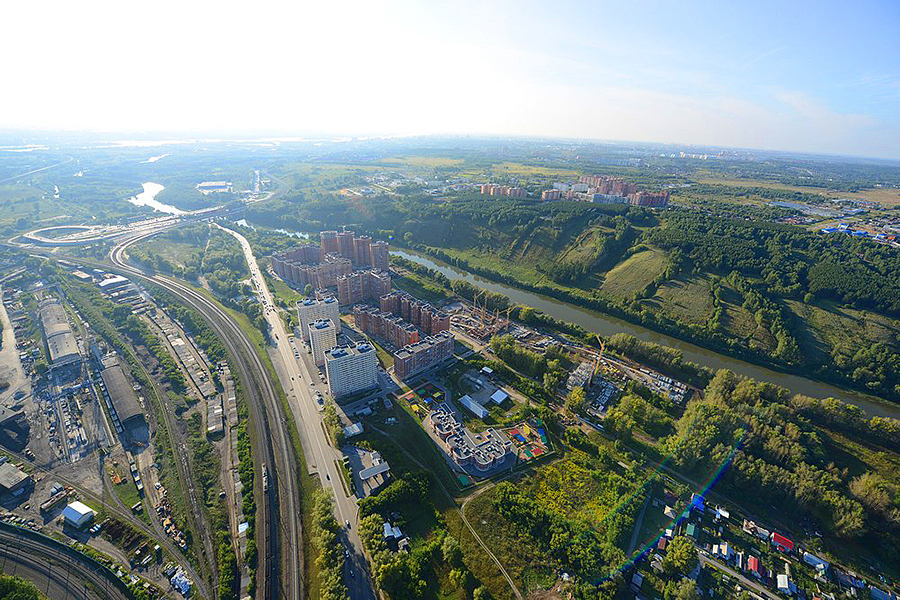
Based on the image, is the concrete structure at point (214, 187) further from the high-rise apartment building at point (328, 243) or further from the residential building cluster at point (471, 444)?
the residential building cluster at point (471, 444)

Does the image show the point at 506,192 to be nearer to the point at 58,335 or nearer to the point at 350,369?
the point at 350,369

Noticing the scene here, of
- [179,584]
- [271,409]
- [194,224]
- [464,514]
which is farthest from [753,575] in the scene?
[194,224]

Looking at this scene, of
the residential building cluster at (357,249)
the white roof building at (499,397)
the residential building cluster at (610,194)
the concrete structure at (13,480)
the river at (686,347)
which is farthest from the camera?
the residential building cluster at (610,194)

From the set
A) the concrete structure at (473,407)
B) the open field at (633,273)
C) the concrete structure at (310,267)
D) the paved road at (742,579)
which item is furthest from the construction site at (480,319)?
the paved road at (742,579)

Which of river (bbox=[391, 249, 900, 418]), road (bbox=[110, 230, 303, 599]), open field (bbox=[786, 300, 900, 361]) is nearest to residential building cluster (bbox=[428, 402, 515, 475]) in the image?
road (bbox=[110, 230, 303, 599])

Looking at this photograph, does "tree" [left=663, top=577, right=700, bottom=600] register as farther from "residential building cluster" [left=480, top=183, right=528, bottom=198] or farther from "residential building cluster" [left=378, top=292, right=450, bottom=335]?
"residential building cluster" [left=480, top=183, right=528, bottom=198]

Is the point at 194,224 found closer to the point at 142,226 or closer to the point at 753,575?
the point at 142,226

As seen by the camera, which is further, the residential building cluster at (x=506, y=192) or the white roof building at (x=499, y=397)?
the residential building cluster at (x=506, y=192)
